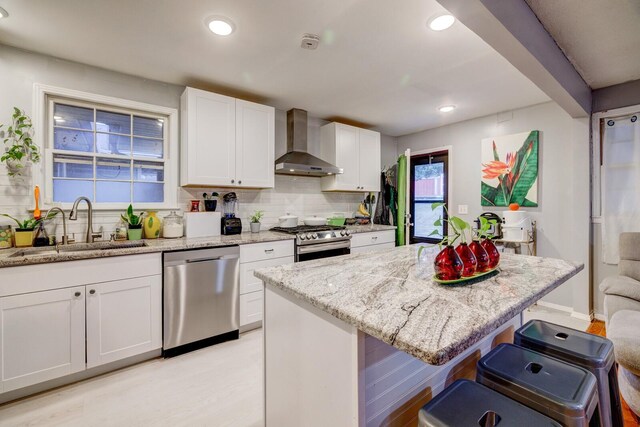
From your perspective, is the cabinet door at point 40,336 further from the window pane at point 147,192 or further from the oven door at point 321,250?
the oven door at point 321,250

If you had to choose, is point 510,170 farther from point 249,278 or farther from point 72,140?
point 72,140

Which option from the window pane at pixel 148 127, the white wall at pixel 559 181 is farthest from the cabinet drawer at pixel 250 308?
the white wall at pixel 559 181

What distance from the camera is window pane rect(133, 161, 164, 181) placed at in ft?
9.37

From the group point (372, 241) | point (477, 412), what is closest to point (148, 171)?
point (372, 241)

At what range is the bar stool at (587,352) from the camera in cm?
117

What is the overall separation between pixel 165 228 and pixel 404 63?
106 inches

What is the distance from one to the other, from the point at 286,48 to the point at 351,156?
2.05 metres

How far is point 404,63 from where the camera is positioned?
99.0 inches

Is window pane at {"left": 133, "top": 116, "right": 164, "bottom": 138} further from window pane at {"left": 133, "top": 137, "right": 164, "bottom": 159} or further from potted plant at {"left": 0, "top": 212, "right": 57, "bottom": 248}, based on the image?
potted plant at {"left": 0, "top": 212, "right": 57, "bottom": 248}

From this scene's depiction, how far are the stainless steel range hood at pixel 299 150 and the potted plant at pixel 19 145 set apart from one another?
2.17 metres

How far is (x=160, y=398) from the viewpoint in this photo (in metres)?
1.93

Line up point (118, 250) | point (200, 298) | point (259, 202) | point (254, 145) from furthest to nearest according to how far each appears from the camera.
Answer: point (259, 202)
point (254, 145)
point (200, 298)
point (118, 250)

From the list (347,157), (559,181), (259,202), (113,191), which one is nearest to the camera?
(113,191)

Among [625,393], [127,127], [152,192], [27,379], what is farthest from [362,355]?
[127,127]
